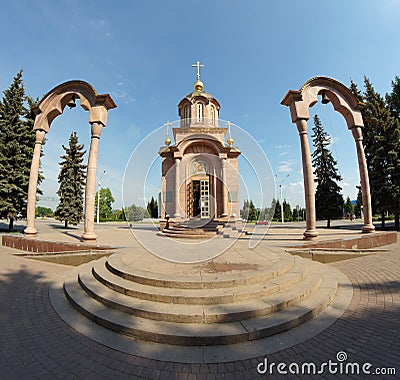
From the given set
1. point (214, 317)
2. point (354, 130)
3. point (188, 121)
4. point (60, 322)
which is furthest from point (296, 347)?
point (188, 121)

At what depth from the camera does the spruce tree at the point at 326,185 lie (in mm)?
22781

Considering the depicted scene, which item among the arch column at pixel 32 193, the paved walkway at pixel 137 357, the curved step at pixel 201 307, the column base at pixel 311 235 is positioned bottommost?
the paved walkway at pixel 137 357

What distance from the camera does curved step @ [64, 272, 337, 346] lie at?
117 inches

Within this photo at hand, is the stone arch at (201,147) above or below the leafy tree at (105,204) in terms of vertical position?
above

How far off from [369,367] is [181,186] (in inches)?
605

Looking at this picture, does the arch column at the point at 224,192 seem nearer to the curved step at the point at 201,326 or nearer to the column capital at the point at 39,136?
the column capital at the point at 39,136

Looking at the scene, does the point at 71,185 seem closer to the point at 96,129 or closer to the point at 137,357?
the point at 96,129

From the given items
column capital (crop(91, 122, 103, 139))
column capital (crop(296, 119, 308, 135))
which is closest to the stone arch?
column capital (crop(91, 122, 103, 139))

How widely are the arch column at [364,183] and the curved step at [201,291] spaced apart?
8791mm

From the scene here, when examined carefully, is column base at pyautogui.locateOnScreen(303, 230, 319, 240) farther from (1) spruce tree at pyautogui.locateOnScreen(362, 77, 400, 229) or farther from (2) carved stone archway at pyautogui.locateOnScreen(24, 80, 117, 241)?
(1) spruce tree at pyautogui.locateOnScreen(362, 77, 400, 229)

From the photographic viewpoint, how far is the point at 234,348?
9.54 feet

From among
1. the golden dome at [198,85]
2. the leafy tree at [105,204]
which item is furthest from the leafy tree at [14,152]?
the leafy tree at [105,204]

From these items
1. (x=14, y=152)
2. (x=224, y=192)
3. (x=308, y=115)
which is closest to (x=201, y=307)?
(x=308, y=115)

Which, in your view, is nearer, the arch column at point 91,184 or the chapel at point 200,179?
the arch column at point 91,184
